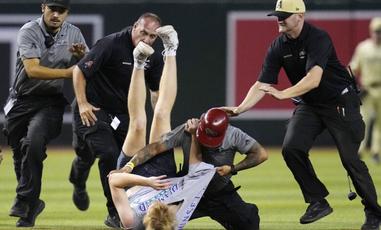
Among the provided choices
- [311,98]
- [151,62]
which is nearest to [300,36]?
[311,98]

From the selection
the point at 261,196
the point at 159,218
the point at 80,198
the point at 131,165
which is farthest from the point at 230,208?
the point at 261,196

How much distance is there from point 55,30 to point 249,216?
2.95m

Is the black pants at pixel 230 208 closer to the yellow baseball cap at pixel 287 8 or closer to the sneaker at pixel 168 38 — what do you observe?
the sneaker at pixel 168 38

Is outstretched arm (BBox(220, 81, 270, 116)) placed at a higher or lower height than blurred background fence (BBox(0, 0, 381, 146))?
higher

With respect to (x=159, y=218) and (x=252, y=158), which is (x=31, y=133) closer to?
(x=252, y=158)

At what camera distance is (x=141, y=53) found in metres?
10.1

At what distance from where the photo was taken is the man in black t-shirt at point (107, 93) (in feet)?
36.8

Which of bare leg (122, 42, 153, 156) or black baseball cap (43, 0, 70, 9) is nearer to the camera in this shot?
bare leg (122, 42, 153, 156)

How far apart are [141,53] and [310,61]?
1.61 metres

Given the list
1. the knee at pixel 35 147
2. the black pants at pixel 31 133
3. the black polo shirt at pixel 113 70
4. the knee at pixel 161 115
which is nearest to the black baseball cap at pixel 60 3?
the black polo shirt at pixel 113 70

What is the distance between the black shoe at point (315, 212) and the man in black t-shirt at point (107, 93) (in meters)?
1.93

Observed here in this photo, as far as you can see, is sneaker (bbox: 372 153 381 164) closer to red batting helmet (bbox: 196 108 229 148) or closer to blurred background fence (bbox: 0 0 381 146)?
blurred background fence (bbox: 0 0 381 146)

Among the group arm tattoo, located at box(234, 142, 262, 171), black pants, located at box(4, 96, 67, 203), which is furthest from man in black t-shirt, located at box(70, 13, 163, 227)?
arm tattoo, located at box(234, 142, 262, 171)

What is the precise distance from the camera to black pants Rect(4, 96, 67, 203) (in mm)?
11273
